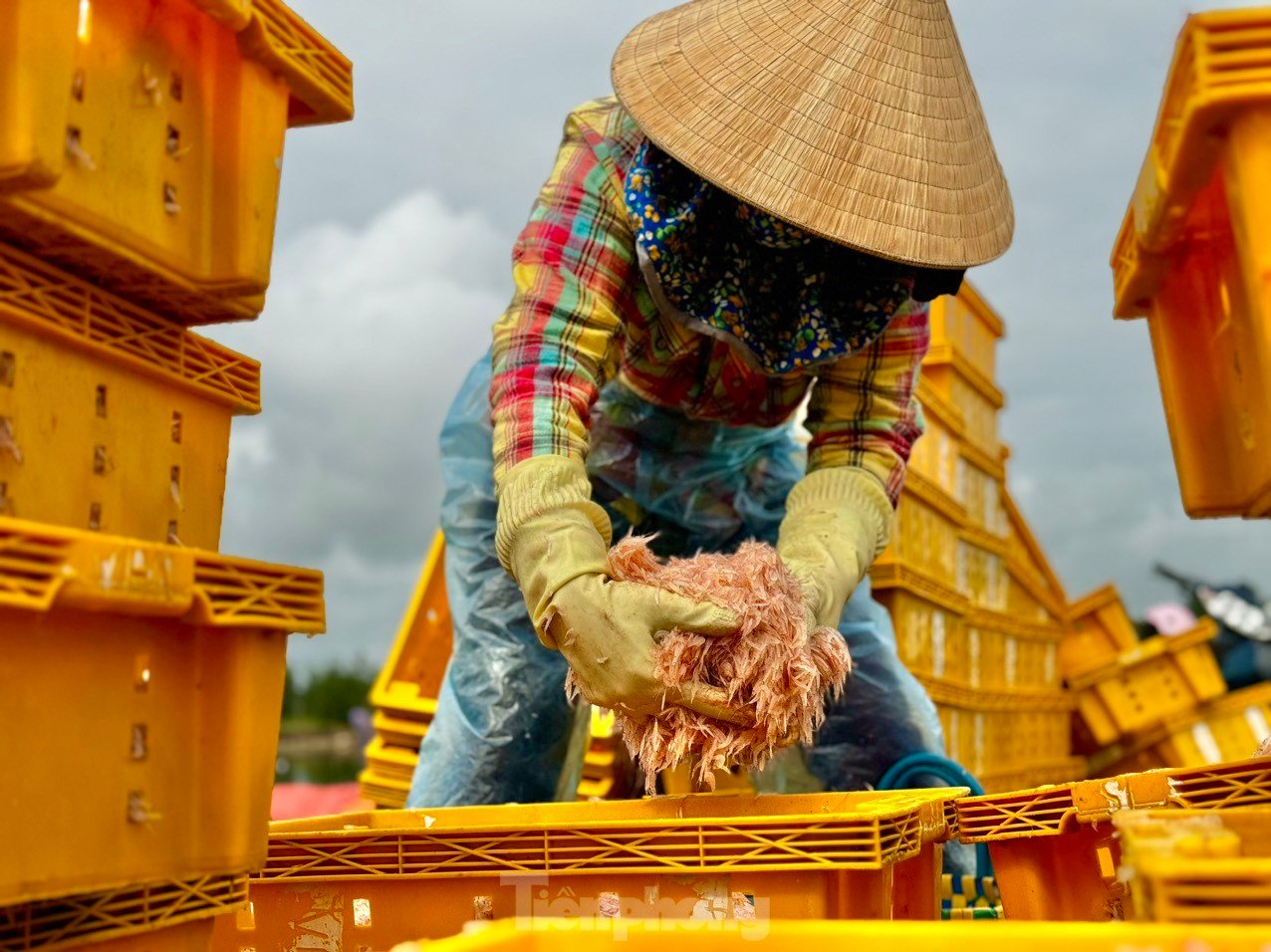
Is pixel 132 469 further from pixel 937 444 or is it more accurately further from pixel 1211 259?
pixel 937 444

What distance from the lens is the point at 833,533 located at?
220 centimetres

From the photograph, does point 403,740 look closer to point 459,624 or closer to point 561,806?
point 459,624

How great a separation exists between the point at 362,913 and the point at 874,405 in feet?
3.75

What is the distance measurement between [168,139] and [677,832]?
3.06 ft

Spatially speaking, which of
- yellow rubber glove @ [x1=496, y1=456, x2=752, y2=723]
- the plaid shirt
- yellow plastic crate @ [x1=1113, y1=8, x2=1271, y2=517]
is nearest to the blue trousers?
the plaid shirt

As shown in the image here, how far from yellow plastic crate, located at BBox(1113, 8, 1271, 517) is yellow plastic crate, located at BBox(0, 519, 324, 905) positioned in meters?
0.98

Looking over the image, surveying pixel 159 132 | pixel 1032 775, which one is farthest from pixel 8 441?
pixel 1032 775

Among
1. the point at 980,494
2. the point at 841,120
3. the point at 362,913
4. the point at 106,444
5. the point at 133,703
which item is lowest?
the point at 362,913

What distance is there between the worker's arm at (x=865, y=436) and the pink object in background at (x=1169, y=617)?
333 centimetres

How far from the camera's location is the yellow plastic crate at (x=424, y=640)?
3.72 m

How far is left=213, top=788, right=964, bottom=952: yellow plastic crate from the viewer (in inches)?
63.8

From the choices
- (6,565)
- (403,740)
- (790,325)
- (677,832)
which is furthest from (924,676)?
(6,565)

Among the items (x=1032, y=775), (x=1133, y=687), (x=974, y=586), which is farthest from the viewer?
(x=1133, y=687)

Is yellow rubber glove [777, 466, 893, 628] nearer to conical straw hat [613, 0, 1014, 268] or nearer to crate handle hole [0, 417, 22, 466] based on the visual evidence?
conical straw hat [613, 0, 1014, 268]
